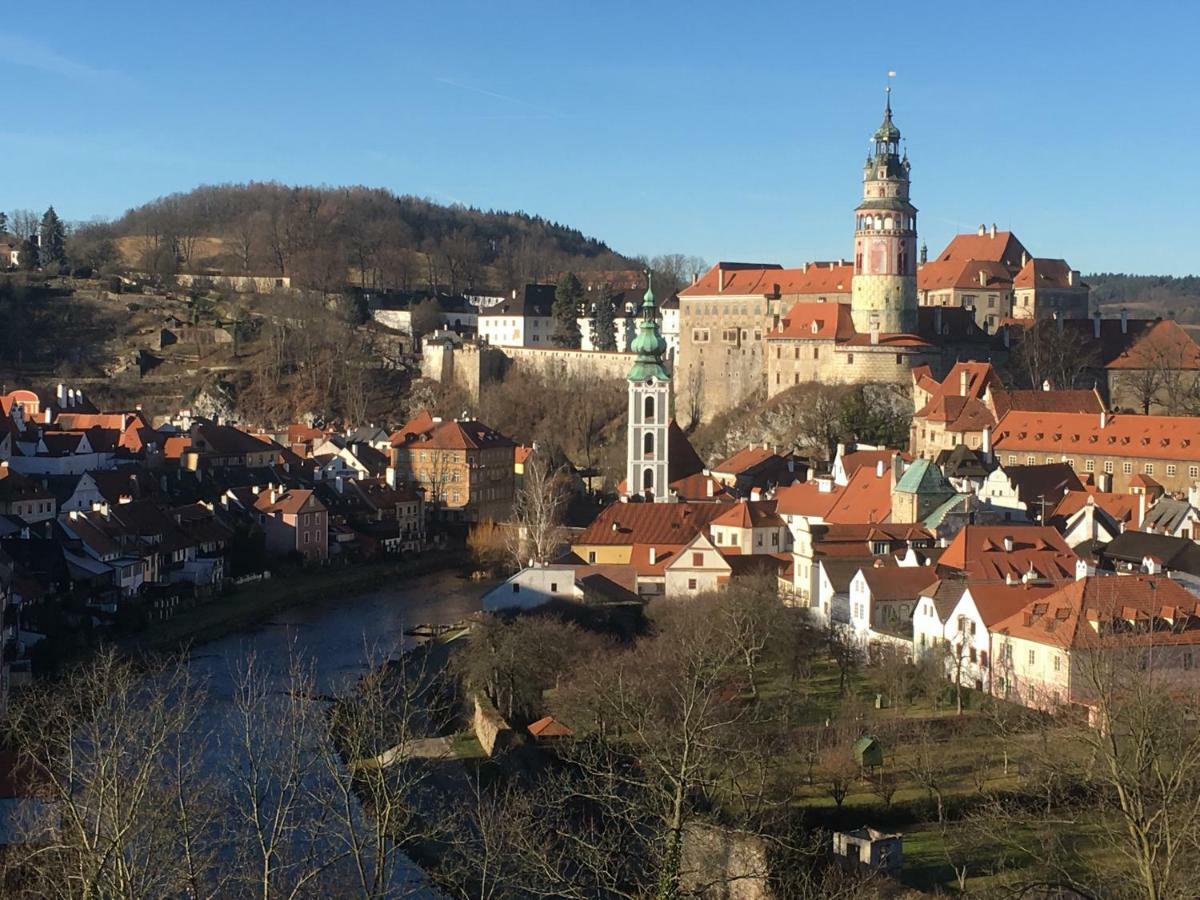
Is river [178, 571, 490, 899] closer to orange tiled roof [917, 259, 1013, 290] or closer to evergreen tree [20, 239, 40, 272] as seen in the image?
orange tiled roof [917, 259, 1013, 290]

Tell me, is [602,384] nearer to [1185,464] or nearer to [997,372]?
[997,372]

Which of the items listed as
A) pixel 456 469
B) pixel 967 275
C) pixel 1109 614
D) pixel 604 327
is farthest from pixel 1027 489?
pixel 604 327

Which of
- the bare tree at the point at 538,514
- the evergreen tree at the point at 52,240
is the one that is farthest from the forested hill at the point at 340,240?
the bare tree at the point at 538,514

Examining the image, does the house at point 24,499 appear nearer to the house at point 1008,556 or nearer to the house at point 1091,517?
the house at point 1008,556

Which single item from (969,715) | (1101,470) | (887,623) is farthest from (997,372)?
(969,715)

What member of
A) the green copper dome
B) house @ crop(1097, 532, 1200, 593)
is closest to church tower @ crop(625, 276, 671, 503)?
the green copper dome

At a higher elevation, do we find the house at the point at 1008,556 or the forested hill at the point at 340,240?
the forested hill at the point at 340,240
